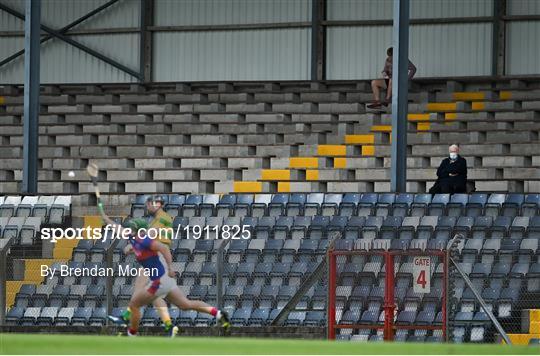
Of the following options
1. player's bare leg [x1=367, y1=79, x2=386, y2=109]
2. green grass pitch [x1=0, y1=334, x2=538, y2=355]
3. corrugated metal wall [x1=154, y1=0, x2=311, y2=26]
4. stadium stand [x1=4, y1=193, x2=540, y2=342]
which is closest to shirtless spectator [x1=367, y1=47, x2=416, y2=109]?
player's bare leg [x1=367, y1=79, x2=386, y2=109]

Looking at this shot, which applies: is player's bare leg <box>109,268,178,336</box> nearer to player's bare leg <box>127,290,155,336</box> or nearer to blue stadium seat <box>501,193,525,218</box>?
player's bare leg <box>127,290,155,336</box>

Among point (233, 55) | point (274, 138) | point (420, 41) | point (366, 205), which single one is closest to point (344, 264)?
point (366, 205)

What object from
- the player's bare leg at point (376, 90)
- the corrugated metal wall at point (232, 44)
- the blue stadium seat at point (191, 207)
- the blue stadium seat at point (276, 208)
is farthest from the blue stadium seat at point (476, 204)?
the corrugated metal wall at point (232, 44)

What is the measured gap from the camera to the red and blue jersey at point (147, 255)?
790 inches

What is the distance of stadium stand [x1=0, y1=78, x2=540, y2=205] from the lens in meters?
29.7

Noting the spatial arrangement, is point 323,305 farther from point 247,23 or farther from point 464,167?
point 247,23

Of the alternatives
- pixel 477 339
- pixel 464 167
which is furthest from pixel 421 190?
pixel 477 339

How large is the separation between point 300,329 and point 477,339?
2401 millimetres

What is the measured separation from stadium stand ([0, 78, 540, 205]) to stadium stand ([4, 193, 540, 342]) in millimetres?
4057

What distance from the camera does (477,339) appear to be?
69.5ft

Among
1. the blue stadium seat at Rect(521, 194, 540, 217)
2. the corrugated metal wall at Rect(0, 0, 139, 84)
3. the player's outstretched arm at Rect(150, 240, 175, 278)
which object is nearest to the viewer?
the player's outstretched arm at Rect(150, 240, 175, 278)

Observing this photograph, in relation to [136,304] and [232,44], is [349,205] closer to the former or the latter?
[136,304]

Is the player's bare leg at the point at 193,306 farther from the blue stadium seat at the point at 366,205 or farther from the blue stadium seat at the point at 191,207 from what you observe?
the blue stadium seat at the point at 191,207

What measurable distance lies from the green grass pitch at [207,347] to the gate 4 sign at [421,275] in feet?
15.3
